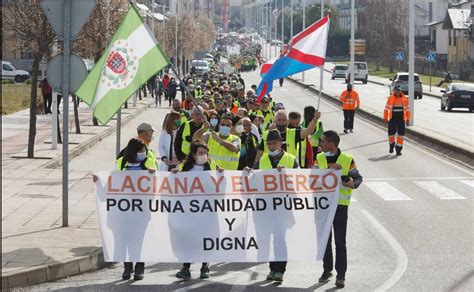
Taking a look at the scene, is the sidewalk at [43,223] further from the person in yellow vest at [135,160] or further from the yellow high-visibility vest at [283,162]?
the yellow high-visibility vest at [283,162]

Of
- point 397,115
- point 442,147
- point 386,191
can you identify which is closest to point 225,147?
point 386,191

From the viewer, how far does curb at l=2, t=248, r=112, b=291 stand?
1075 centimetres

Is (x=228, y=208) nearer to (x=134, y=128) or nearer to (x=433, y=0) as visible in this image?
(x=134, y=128)

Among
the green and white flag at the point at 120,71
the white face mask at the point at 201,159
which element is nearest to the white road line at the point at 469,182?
the green and white flag at the point at 120,71

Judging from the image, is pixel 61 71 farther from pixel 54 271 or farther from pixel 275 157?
pixel 275 157

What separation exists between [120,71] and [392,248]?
4056 mm

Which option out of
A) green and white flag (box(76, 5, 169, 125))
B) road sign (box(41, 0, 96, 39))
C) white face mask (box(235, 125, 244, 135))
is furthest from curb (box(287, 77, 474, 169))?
green and white flag (box(76, 5, 169, 125))

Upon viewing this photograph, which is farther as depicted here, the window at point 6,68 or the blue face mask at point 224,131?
the window at point 6,68

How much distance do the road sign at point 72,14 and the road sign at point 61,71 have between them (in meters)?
0.34

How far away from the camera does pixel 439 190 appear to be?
770 inches

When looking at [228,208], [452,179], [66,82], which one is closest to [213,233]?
[228,208]

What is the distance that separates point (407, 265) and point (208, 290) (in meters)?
2.62

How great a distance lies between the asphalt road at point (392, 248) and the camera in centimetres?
1116

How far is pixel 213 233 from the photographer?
11492 mm
